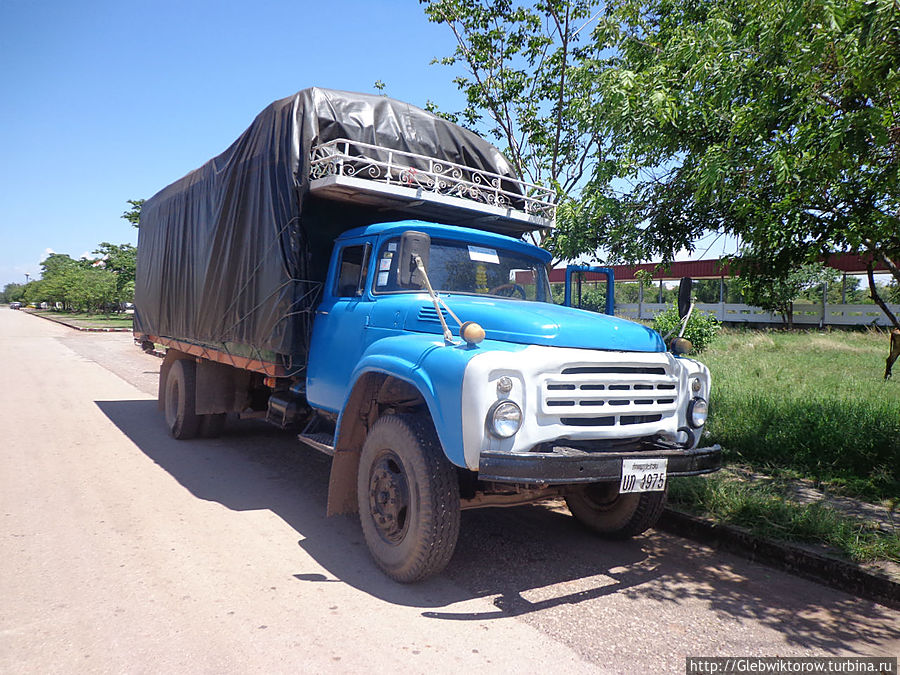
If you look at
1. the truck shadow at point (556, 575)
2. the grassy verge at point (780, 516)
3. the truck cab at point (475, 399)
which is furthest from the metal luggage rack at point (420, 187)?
the grassy verge at point (780, 516)

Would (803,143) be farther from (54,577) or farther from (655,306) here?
(655,306)

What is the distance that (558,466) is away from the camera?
131 inches

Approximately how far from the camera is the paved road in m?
3.03

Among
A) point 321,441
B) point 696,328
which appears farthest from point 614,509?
point 696,328

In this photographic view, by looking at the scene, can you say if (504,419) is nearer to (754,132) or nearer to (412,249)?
(412,249)

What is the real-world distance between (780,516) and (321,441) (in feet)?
11.5

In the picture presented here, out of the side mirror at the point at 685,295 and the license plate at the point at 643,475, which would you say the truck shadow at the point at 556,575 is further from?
the side mirror at the point at 685,295

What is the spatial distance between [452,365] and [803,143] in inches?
125

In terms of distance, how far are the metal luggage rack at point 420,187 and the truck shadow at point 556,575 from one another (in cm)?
265

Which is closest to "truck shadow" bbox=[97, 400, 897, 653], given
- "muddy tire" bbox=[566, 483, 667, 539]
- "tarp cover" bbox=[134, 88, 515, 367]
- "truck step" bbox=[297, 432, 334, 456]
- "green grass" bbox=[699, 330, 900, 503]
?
"muddy tire" bbox=[566, 483, 667, 539]

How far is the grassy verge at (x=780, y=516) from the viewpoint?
4.14 m

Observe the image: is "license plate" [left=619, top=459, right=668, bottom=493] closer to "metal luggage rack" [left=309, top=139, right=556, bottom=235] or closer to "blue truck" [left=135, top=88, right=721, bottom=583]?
"blue truck" [left=135, top=88, right=721, bottom=583]

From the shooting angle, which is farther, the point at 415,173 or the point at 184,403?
the point at 184,403

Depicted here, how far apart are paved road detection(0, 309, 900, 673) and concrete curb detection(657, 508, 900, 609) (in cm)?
10
